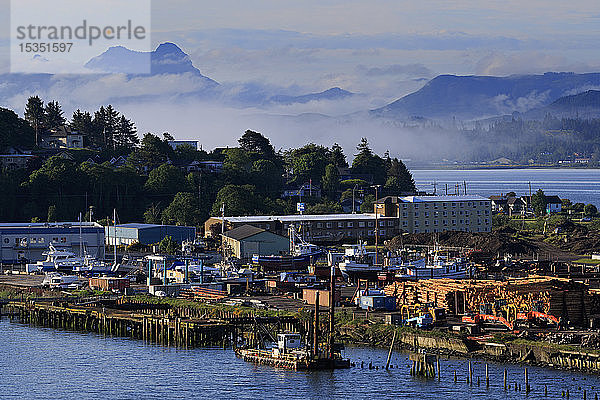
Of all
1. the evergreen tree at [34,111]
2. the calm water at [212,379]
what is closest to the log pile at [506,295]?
the calm water at [212,379]

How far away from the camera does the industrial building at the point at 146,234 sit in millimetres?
69938

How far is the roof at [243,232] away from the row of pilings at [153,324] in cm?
2160

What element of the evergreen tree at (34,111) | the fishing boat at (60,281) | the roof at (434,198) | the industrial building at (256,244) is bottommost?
the fishing boat at (60,281)

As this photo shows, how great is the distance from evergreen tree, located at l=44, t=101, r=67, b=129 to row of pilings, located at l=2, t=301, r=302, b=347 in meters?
68.7

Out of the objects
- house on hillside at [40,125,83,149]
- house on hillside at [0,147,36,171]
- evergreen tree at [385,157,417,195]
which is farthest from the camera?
evergreen tree at [385,157,417,195]

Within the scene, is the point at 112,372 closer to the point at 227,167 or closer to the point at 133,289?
the point at 133,289

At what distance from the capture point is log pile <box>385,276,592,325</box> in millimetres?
35719

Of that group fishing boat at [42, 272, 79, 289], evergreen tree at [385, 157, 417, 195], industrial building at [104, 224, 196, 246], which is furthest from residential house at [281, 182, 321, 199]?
fishing boat at [42, 272, 79, 289]

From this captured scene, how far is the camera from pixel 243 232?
67062mm

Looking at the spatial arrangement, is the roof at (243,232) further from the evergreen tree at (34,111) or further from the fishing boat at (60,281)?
the evergreen tree at (34,111)

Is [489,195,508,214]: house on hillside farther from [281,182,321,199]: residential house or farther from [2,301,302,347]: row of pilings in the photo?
[2,301,302,347]: row of pilings

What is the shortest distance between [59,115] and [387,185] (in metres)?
34.4

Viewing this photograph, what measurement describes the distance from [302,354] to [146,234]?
40344 mm

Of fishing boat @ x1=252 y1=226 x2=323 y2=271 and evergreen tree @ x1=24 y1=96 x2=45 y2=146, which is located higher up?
evergreen tree @ x1=24 y1=96 x2=45 y2=146
